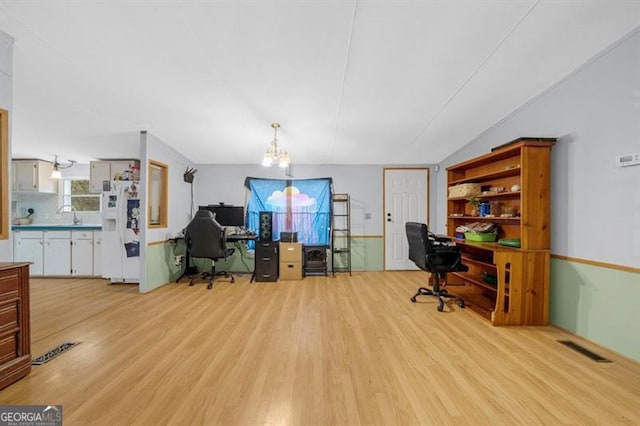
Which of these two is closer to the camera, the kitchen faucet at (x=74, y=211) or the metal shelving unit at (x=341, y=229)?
the kitchen faucet at (x=74, y=211)

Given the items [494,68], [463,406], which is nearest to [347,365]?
[463,406]

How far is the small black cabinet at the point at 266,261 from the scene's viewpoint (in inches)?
176

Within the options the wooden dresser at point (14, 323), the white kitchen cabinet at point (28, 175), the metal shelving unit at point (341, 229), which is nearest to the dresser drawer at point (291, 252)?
the metal shelving unit at point (341, 229)

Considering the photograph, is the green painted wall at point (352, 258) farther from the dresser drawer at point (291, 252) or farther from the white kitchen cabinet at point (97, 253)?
the white kitchen cabinet at point (97, 253)

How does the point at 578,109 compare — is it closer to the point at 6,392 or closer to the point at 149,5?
the point at 149,5

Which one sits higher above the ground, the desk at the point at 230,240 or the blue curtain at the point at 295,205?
the blue curtain at the point at 295,205

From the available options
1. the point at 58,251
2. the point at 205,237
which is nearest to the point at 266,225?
the point at 205,237

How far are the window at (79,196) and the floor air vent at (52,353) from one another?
12.8 feet

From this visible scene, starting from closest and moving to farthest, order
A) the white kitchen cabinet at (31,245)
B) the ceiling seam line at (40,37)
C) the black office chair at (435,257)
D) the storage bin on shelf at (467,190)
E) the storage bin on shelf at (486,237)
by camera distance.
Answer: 1. the ceiling seam line at (40,37)
2. the black office chair at (435,257)
3. the storage bin on shelf at (486,237)
4. the storage bin on shelf at (467,190)
5. the white kitchen cabinet at (31,245)

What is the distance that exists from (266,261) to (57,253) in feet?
11.9

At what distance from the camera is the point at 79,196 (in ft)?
17.0

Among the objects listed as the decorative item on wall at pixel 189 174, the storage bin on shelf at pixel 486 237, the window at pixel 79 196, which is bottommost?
the storage bin on shelf at pixel 486 237

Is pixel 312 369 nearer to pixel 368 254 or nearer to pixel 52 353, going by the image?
pixel 52 353

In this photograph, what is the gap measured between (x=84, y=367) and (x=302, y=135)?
11.4ft
